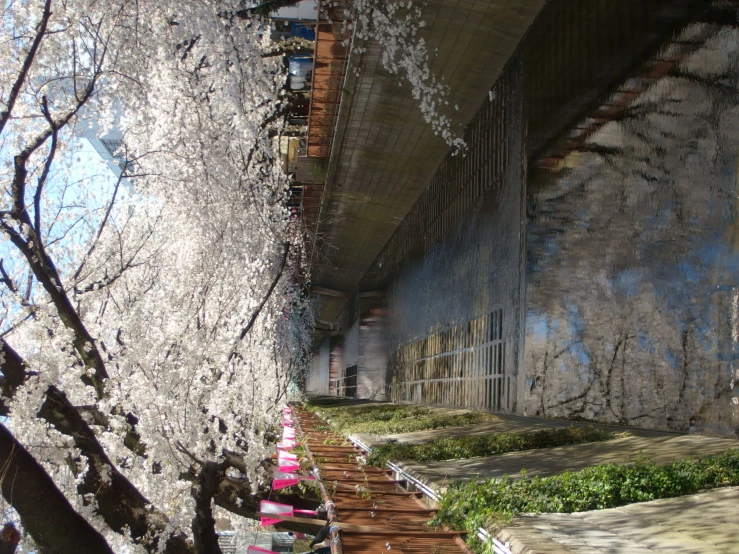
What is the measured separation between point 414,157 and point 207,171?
7.23 metres

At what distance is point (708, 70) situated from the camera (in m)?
8.29

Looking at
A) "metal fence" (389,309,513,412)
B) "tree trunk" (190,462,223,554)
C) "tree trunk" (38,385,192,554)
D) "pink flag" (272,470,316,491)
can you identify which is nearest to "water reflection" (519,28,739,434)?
"metal fence" (389,309,513,412)

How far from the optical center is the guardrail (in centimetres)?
513

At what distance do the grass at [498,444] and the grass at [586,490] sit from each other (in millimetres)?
2880

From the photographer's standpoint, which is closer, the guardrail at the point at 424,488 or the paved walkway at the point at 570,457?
the guardrail at the point at 424,488

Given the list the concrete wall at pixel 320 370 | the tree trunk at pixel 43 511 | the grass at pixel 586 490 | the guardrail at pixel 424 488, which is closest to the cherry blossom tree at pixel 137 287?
the tree trunk at pixel 43 511

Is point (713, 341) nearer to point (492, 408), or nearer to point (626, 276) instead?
point (626, 276)

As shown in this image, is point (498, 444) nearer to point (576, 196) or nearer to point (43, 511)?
point (576, 196)

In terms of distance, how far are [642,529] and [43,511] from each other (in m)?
4.41

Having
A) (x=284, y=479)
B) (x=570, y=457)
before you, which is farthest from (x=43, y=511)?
(x=570, y=457)

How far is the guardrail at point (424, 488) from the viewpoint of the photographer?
513 centimetres

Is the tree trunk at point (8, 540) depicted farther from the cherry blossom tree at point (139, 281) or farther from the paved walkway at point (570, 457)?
the paved walkway at point (570, 457)

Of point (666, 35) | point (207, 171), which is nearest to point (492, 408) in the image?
point (207, 171)

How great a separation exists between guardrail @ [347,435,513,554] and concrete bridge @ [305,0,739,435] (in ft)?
9.23
